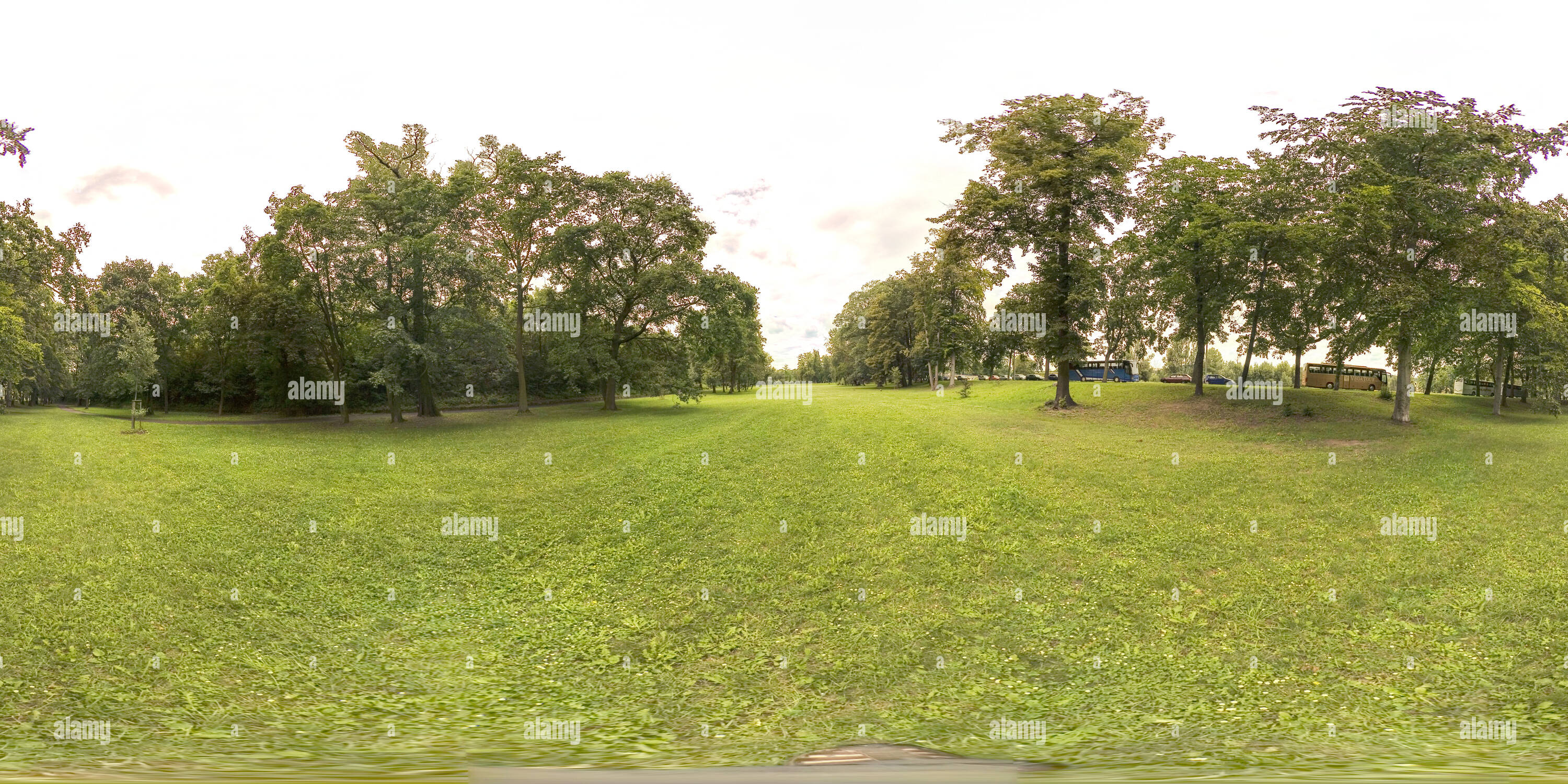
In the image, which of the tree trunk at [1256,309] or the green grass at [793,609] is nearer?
the green grass at [793,609]

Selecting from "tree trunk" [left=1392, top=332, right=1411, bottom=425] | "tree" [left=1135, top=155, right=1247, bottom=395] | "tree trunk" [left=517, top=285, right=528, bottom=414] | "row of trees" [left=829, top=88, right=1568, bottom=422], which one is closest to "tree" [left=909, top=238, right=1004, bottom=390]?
"row of trees" [left=829, top=88, right=1568, bottom=422]

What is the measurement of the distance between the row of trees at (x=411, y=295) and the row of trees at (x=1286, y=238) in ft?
53.7

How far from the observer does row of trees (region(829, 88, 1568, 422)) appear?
20.6 m

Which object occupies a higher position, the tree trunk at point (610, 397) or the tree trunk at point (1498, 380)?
the tree trunk at point (1498, 380)

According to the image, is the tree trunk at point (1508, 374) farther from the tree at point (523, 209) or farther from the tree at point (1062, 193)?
the tree at point (523, 209)

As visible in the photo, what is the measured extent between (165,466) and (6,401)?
4599 centimetres

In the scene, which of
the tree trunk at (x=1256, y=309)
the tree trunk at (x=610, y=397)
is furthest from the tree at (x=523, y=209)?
the tree trunk at (x=1256, y=309)

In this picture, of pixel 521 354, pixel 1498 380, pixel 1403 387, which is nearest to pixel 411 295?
pixel 521 354

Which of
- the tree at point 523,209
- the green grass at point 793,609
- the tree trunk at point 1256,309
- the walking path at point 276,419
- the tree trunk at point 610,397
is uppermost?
the tree at point 523,209

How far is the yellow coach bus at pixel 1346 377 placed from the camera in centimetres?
4241

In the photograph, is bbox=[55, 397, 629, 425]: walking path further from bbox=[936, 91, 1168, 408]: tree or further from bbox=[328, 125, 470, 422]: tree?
bbox=[936, 91, 1168, 408]: tree

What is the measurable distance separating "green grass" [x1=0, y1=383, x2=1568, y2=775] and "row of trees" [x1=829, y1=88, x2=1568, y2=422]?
23.1ft

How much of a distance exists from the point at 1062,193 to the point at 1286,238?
9.03m

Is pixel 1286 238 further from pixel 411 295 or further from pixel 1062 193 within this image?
pixel 411 295
